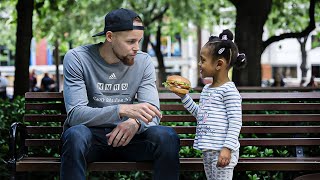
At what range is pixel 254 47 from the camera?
10188mm

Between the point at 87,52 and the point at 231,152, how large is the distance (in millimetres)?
1234

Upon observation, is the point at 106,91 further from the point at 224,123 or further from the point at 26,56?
the point at 26,56

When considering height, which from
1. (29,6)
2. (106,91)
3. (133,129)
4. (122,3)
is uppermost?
(122,3)

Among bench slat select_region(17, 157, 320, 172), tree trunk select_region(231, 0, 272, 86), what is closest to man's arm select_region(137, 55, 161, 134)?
bench slat select_region(17, 157, 320, 172)

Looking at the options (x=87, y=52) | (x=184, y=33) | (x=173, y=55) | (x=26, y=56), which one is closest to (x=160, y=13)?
(x=184, y=33)

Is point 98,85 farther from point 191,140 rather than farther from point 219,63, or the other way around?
point 191,140

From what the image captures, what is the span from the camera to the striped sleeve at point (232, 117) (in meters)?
3.56

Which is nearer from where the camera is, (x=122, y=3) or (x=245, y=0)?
(x=245, y=0)

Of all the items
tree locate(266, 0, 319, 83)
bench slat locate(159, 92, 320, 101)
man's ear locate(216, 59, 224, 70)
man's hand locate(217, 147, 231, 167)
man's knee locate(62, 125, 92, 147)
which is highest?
tree locate(266, 0, 319, 83)

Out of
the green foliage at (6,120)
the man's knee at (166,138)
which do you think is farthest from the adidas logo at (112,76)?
the green foliage at (6,120)

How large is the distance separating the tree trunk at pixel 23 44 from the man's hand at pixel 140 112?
281 inches

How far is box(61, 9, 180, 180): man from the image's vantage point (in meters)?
3.57

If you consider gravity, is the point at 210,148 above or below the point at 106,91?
below

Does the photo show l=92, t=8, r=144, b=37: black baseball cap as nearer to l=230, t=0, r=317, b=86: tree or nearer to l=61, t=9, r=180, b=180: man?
l=61, t=9, r=180, b=180: man
